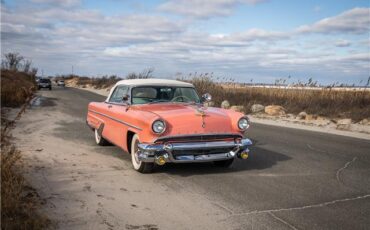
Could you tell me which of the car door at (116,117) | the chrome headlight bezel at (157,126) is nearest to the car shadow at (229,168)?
the chrome headlight bezel at (157,126)

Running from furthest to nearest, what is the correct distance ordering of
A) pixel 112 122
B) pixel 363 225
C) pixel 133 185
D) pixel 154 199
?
pixel 112 122
pixel 133 185
pixel 154 199
pixel 363 225

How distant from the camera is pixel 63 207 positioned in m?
5.12

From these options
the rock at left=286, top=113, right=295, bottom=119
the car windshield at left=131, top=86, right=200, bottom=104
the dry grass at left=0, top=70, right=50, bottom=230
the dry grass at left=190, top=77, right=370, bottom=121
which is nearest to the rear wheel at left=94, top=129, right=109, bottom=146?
the car windshield at left=131, top=86, right=200, bottom=104

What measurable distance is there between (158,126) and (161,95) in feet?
5.66

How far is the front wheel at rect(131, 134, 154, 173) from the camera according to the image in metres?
6.95

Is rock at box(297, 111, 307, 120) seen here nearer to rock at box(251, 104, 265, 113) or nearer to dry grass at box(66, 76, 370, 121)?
dry grass at box(66, 76, 370, 121)

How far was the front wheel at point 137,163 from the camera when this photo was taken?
22.8 feet

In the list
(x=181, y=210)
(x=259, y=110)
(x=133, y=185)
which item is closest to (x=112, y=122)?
(x=133, y=185)

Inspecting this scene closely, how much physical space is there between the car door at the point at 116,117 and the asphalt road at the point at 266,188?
43 centimetres

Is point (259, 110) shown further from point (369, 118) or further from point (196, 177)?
point (196, 177)

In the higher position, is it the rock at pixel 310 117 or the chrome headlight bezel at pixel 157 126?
the chrome headlight bezel at pixel 157 126

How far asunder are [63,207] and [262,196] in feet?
8.56

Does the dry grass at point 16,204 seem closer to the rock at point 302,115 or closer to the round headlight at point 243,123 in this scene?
the round headlight at point 243,123

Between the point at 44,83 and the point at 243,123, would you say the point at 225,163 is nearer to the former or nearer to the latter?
the point at 243,123
